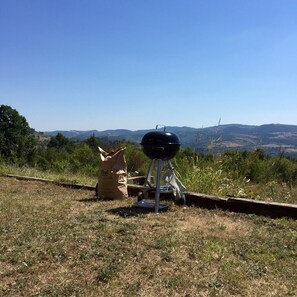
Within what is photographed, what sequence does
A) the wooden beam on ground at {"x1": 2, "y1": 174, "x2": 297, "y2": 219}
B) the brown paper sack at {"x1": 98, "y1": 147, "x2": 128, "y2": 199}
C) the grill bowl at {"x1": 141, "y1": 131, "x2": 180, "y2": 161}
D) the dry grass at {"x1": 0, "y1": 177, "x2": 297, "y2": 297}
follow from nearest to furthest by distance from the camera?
1. the dry grass at {"x1": 0, "y1": 177, "x2": 297, "y2": 297}
2. the wooden beam on ground at {"x1": 2, "y1": 174, "x2": 297, "y2": 219}
3. the grill bowl at {"x1": 141, "y1": 131, "x2": 180, "y2": 161}
4. the brown paper sack at {"x1": 98, "y1": 147, "x2": 128, "y2": 199}

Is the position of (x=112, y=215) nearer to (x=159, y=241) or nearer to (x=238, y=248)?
(x=159, y=241)

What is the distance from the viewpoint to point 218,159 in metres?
7.13

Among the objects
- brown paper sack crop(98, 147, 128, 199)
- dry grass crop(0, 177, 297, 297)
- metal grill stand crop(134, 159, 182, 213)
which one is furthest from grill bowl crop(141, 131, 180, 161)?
brown paper sack crop(98, 147, 128, 199)

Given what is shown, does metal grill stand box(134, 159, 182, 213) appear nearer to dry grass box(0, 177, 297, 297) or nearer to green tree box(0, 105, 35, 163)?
dry grass box(0, 177, 297, 297)

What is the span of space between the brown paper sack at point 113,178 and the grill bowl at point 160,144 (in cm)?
103

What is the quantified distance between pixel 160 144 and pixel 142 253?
194 centimetres

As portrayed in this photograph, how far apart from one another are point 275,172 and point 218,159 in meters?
1.91

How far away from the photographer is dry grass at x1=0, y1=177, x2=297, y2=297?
8.52 ft

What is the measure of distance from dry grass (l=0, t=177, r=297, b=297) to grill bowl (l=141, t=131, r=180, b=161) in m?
0.78

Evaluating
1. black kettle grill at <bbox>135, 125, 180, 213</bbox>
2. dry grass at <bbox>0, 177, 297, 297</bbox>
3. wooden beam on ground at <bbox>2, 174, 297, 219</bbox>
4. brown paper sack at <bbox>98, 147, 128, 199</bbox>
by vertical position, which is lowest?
dry grass at <bbox>0, 177, 297, 297</bbox>

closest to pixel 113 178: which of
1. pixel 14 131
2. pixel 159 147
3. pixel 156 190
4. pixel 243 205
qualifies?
pixel 156 190

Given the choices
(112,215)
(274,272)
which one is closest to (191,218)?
(112,215)

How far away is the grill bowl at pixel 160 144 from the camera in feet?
16.0

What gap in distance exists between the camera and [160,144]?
16.0 feet
